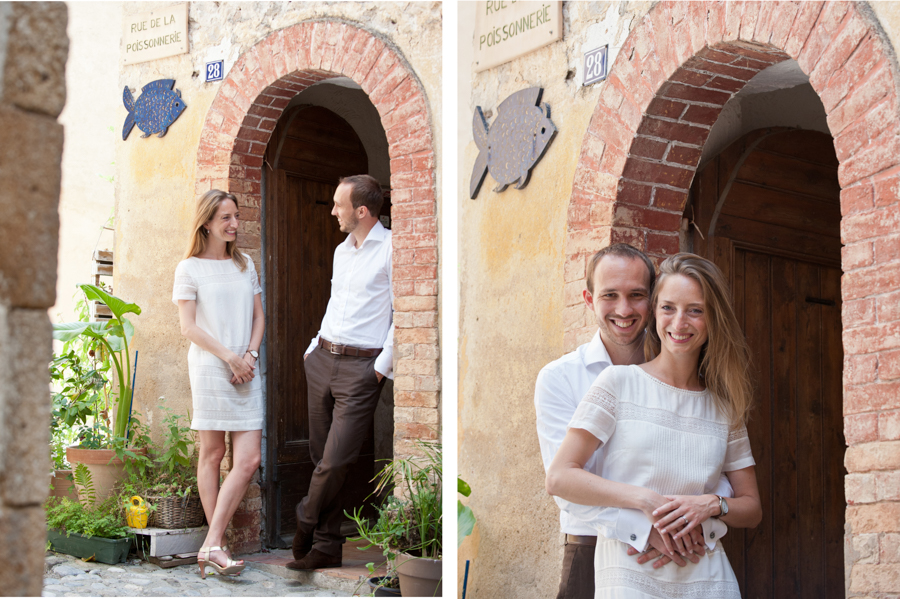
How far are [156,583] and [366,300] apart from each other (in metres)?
1.75

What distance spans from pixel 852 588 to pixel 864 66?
1638 millimetres

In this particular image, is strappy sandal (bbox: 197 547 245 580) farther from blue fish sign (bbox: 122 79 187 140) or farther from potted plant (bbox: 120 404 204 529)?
blue fish sign (bbox: 122 79 187 140)

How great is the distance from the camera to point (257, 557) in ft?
16.1

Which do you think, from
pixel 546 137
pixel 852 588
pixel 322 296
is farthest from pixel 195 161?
pixel 852 588

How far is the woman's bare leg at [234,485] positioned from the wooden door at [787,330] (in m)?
2.47

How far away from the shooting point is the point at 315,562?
436cm

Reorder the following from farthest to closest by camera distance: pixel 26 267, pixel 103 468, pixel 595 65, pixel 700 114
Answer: pixel 103 468 < pixel 595 65 < pixel 700 114 < pixel 26 267

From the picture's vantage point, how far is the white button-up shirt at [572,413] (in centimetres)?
230

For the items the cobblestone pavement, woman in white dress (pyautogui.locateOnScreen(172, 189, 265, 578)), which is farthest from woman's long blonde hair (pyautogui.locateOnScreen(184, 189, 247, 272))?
the cobblestone pavement

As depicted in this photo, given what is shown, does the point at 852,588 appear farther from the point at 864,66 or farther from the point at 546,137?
the point at 546,137

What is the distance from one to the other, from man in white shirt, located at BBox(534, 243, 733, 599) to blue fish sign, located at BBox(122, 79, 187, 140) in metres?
3.55

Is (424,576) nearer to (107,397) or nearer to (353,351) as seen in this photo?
(353,351)

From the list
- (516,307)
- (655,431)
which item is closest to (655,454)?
(655,431)

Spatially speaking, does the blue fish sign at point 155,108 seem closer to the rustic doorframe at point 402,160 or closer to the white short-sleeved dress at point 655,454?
the rustic doorframe at point 402,160
